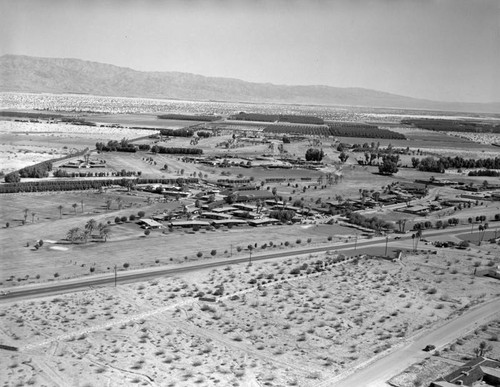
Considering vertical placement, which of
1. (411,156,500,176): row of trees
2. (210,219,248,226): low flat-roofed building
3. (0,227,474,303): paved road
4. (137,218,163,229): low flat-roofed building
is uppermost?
(411,156,500,176): row of trees

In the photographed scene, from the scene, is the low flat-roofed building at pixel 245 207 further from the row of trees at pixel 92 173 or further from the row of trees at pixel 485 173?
the row of trees at pixel 485 173

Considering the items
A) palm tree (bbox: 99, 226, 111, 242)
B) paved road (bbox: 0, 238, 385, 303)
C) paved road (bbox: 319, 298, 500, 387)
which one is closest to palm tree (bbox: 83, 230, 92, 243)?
palm tree (bbox: 99, 226, 111, 242)

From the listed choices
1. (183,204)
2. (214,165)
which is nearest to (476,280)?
(183,204)

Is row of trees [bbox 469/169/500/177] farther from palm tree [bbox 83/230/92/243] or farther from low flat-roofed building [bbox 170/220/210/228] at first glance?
palm tree [bbox 83/230/92/243]

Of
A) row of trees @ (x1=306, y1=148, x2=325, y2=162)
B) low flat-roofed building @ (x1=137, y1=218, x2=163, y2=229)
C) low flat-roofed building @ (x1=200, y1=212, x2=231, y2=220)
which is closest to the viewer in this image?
low flat-roofed building @ (x1=137, y1=218, x2=163, y2=229)

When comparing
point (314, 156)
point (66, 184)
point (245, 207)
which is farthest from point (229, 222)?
point (314, 156)

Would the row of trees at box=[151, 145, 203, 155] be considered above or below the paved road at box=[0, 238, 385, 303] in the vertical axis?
above

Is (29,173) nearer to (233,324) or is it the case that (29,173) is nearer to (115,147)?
(115,147)
